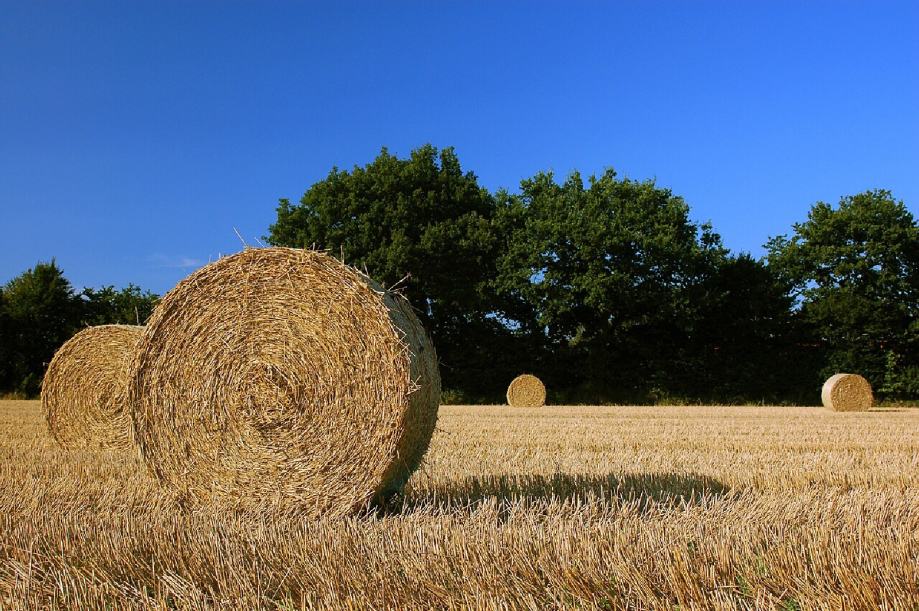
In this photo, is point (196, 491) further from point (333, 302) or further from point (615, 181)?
point (615, 181)

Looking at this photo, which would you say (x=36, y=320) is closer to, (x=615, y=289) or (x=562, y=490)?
(x=615, y=289)

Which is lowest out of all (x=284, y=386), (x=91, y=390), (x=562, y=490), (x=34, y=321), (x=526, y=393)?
(x=562, y=490)

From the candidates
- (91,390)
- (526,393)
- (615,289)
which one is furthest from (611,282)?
(91,390)

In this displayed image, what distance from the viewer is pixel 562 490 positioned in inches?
208

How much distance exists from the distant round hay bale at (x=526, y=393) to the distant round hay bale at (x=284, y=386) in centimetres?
1571

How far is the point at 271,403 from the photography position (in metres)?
4.89

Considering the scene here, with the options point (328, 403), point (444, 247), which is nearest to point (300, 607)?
point (328, 403)

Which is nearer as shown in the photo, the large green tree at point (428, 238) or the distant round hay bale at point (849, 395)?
the distant round hay bale at point (849, 395)

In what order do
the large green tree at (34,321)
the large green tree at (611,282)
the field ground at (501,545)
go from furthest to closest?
1. the large green tree at (34,321)
2. the large green tree at (611,282)
3. the field ground at (501,545)

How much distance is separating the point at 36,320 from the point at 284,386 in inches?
971

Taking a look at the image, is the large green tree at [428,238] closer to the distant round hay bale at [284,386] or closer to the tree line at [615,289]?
the tree line at [615,289]

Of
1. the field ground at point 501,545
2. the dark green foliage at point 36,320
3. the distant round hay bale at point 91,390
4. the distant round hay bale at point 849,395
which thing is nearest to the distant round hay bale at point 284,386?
the field ground at point 501,545

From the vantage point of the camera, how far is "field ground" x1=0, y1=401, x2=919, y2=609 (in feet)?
9.01

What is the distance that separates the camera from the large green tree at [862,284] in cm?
2402
